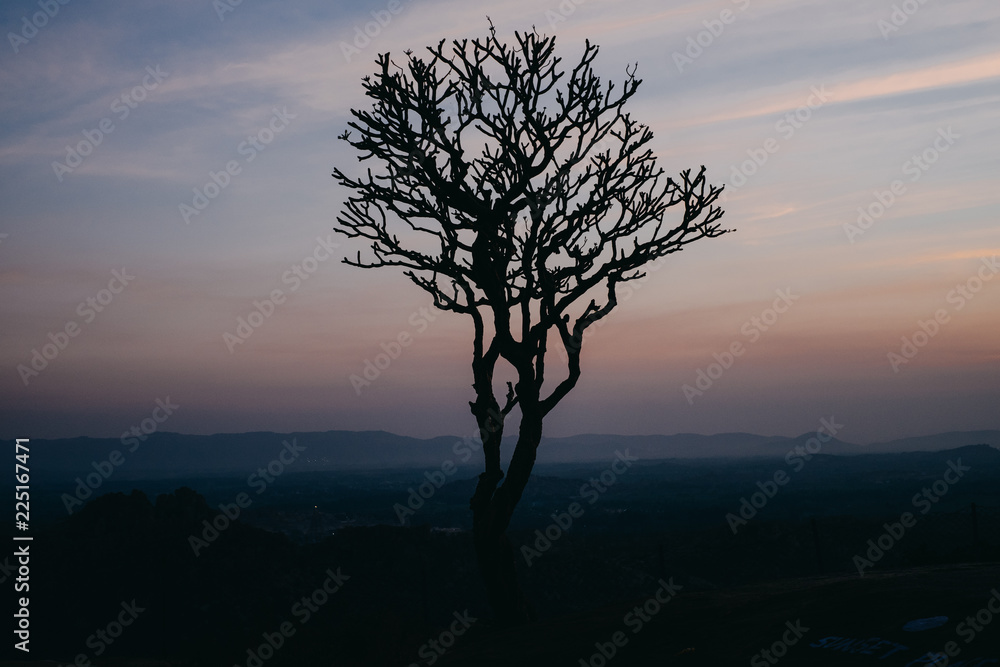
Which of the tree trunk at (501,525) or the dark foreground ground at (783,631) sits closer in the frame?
the dark foreground ground at (783,631)

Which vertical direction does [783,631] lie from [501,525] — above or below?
below

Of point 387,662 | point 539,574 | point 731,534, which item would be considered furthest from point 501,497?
point 731,534

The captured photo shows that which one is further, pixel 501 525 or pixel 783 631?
pixel 501 525

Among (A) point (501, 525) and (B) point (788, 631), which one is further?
(A) point (501, 525)

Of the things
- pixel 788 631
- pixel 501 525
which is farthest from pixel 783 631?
pixel 501 525

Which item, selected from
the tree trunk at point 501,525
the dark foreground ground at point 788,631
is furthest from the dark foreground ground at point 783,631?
the tree trunk at point 501,525

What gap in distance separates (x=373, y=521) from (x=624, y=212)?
247ft

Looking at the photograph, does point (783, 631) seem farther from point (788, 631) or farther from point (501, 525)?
point (501, 525)

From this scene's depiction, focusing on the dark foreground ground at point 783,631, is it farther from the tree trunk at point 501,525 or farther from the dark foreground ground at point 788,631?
the tree trunk at point 501,525

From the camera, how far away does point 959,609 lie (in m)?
7.54

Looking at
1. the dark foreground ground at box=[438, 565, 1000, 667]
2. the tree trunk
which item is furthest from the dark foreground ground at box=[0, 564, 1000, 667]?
the tree trunk

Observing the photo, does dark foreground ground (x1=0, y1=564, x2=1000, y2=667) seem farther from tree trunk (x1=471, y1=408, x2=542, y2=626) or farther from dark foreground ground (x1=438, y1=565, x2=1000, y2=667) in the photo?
tree trunk (x1=471, y1=408, x2=542, y2=626)

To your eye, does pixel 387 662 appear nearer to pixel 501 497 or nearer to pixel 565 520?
pixel 501 497

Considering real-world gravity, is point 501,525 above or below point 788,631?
above
